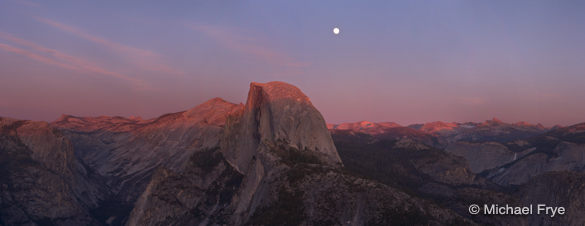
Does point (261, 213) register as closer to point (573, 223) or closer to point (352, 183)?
point (352, 183)

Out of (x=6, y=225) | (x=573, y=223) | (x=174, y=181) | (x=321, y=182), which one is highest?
(x=321, y=182)

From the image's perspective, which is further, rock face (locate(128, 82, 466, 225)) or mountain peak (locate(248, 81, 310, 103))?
mountain peak (locate(248, 81, 310, 103))

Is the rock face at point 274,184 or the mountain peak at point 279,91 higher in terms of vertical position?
the mountain peak at point 279,91

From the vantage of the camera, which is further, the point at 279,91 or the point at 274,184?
the point at 279,91

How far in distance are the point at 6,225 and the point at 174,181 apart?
4408 inches

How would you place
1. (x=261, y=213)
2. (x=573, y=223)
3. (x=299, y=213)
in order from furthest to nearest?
1. (x=573, y=223)
2. (x=261, y=213)
3. (x=299, y=213)

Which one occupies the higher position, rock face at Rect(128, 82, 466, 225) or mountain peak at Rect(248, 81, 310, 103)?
mountain peak at Rect(248, 81, 310, 103)

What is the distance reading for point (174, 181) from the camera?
15225 centimetres

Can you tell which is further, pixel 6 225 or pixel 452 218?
pixel 6 225

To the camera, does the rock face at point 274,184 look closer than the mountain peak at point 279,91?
Yes

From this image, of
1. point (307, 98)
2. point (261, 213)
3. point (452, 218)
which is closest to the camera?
point (452, 218)

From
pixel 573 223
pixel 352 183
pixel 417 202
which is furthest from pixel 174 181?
pixel 573 223

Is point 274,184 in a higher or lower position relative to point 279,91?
lower

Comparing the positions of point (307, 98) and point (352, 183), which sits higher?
point (307, 98)
